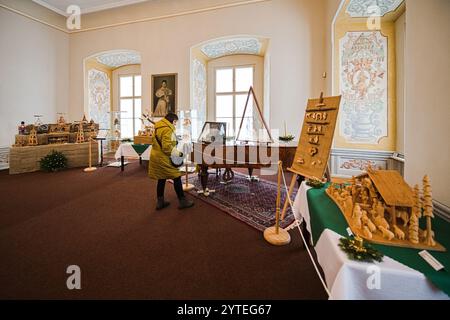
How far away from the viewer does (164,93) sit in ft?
25.2

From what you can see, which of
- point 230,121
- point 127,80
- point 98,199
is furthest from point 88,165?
point 230,121

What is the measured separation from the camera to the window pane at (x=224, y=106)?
8305 mm

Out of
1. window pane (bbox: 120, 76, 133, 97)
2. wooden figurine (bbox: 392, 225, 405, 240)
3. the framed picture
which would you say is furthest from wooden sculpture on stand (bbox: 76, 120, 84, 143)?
wooden figurine (bbox: 392, 225, 405, 240)

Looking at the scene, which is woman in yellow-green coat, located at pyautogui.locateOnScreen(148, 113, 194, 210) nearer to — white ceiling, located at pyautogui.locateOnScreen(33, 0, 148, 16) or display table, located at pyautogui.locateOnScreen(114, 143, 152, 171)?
display table, located at pyautogui.locateOnScreen(114, 143, 152, 171)

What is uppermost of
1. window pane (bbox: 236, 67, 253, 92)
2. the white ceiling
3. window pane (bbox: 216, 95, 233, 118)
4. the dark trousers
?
the white ceiling

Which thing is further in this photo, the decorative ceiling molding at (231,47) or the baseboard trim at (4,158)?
the decorative ceiling molding at (231,47)

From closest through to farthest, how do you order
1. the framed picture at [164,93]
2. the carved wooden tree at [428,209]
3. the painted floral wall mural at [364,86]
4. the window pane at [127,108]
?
Answer: the carved wooden tree at [428,209]
the painted floral wall mural at [364,86]
the framed picture at [164,93]
the window pane at [127,108]

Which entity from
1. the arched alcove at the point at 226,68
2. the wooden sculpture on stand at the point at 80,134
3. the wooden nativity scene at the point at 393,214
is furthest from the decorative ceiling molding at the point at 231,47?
the wooden nativity scene at the point at 393,214

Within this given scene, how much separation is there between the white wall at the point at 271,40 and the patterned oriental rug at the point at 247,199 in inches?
101

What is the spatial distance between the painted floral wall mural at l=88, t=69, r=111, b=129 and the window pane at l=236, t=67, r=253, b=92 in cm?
603

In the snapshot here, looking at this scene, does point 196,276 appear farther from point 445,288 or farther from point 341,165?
point 341,165

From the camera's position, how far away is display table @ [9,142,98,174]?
6.16 m

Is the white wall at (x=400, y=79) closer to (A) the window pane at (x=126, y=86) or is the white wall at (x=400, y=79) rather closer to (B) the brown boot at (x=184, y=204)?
(B) the brown boot at (x=184, y=204)

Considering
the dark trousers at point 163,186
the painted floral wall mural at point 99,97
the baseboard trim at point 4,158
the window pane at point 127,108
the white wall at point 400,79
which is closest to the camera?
the dark trousers at point 163,186
